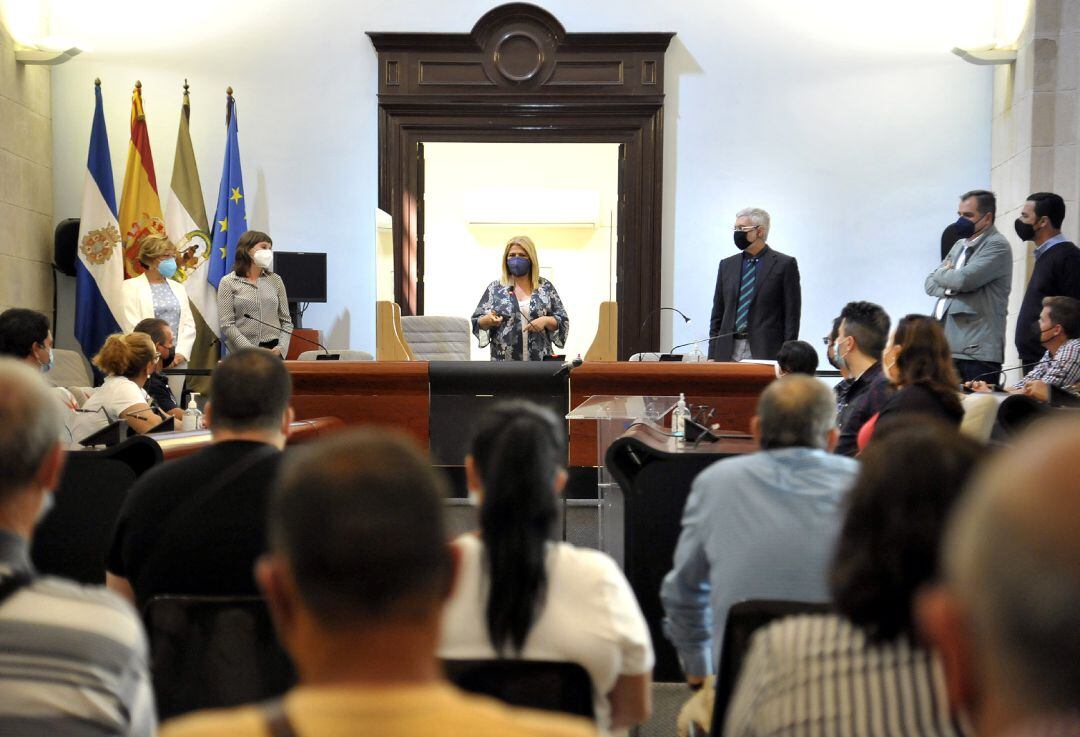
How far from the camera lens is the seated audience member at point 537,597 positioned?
5.16ft

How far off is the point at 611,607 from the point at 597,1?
750cm

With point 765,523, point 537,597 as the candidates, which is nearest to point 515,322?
point 765,523

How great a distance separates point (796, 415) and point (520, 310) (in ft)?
13.6

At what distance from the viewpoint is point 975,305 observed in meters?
6.03

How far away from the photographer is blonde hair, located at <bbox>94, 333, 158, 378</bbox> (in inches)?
165

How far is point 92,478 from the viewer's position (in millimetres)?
3162

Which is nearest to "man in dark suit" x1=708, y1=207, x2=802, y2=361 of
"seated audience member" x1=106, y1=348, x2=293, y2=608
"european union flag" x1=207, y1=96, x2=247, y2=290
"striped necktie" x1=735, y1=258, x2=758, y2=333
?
"striped necktie" x1=735, y1=258, x2=758, y2=333

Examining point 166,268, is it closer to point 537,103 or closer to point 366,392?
point 366,392

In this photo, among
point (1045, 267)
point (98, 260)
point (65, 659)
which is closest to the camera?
point (65, 659)

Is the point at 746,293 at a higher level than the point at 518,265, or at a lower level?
lower

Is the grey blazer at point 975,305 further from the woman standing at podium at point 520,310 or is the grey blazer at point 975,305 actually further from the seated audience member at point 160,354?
the seated audience member at point 160,354

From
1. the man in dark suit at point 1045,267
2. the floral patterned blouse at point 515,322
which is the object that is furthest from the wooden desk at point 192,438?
the man in dark suit at point 1045,267

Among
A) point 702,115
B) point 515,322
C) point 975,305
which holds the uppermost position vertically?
point 702,115

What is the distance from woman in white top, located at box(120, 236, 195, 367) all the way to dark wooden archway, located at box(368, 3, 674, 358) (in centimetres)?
215
